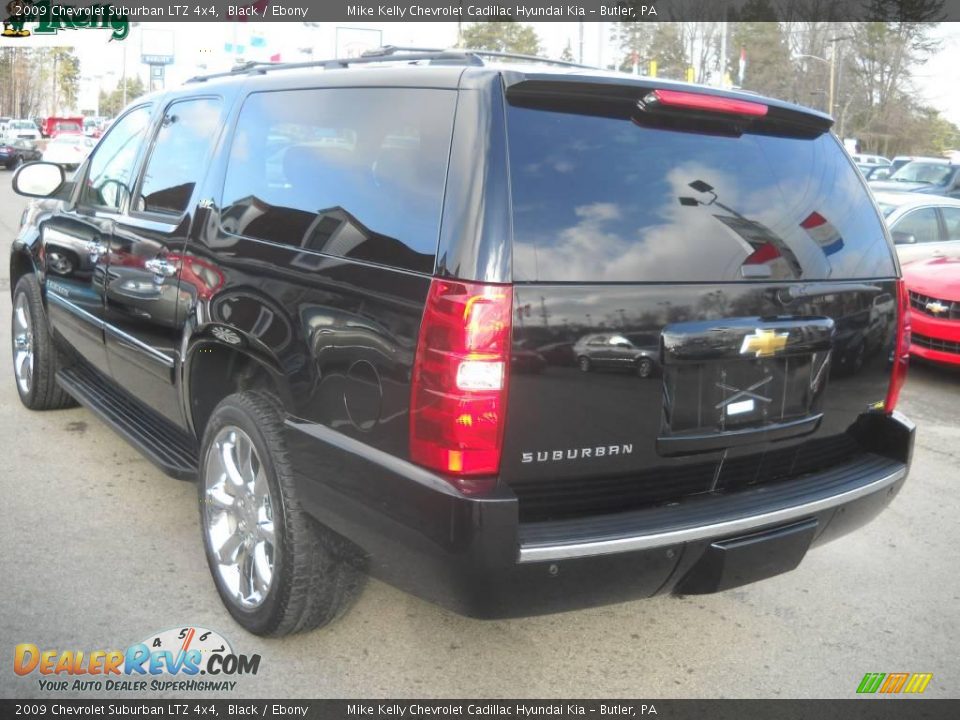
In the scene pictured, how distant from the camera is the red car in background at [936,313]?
7.52 meters

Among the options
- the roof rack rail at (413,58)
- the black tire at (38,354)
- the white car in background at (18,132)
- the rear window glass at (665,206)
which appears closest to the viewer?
the rear window glass at (665,206)

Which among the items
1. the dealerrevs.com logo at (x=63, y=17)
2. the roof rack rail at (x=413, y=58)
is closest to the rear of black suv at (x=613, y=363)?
the roof rack rail at (x=413, y=58)

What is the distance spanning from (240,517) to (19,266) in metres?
3.58

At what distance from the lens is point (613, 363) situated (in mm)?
2645

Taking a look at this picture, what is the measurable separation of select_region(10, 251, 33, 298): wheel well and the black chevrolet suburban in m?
2.77

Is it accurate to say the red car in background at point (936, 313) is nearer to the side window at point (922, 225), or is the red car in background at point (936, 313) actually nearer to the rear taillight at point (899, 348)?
the side window at point (922, 225)

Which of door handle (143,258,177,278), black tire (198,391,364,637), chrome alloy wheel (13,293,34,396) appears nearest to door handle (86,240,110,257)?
door handle (143,258,177,278)

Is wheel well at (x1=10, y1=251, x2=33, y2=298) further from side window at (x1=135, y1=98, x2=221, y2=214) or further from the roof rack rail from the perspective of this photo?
the roof rack rail

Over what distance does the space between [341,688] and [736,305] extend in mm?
1719

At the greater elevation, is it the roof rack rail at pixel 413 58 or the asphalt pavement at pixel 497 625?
the roof rack rail at pixel 413 58

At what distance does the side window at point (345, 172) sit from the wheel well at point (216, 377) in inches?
18.2

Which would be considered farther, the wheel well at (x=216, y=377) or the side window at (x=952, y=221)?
the side window at (x=952, y=221)

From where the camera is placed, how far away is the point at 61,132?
161 ft

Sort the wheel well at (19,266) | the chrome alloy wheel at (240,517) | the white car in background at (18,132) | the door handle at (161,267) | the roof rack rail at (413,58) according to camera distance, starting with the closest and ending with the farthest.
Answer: the roof rack rail at (413,58)
the chrome alloy wheel at (240,517)
the door handle at (161,267)
the wheel well at (19,266)
the white car in background at (18,132)
